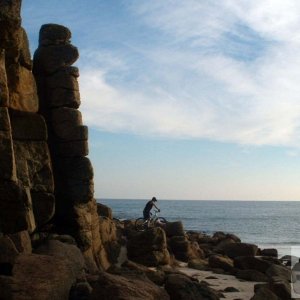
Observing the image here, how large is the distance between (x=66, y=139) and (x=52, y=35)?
5591 millimetres

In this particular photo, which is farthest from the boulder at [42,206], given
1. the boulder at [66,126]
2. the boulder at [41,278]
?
the boulder at [41,278]

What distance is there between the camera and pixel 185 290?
15.2 meters

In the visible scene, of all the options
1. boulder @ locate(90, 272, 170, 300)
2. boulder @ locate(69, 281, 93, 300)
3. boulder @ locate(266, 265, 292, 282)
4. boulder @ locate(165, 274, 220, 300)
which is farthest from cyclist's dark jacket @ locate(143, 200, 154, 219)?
boulder @ locate(90, 272, 170, 300)

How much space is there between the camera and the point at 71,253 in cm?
Answer: 1734

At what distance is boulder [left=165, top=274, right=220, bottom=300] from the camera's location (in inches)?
591

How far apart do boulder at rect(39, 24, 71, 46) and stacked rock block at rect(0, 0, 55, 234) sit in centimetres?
261

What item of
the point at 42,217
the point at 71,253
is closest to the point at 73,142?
Answer: the point at 42,217

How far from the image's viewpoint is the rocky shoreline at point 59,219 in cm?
1360

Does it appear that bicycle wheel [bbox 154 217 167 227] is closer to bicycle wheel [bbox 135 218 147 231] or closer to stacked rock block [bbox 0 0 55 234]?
A: bicycle wheel [bbox 135 218 147 231]

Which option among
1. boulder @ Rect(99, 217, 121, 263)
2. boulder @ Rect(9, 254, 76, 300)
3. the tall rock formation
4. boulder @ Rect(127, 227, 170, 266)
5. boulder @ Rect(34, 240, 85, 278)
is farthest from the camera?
boulder @ Rect(127, 227, 170, 266)

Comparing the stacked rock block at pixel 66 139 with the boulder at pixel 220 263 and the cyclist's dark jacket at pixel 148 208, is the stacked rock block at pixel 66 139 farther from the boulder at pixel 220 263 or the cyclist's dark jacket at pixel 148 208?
the cyclist's dark jacket at pixel 148 208

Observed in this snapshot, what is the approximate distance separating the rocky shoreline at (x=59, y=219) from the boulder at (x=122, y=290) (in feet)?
0.10

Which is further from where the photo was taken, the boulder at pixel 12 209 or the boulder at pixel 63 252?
the boulder at pixel 12 209

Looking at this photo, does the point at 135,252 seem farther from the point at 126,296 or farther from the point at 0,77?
the point at 126,296
